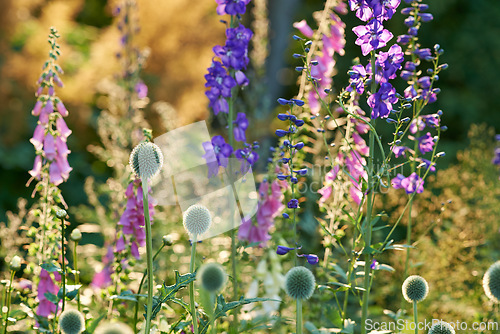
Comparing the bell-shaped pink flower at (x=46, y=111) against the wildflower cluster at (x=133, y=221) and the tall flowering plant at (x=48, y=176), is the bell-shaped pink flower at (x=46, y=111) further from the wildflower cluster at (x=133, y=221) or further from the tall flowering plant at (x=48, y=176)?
the wildflower cluster at (x=133, y=221)

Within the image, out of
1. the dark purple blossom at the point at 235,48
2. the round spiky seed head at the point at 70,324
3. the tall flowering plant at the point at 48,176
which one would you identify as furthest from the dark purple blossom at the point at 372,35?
the round spiky seed head at the point at 70,324

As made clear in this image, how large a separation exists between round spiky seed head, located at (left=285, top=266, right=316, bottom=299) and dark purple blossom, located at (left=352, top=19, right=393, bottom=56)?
0.67m

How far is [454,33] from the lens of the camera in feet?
22.5

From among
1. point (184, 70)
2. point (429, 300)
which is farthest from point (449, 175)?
point (184, 70)

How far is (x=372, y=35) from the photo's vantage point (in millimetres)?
1575

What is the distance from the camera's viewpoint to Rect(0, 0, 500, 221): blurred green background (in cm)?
486

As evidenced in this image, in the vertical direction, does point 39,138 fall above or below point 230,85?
below

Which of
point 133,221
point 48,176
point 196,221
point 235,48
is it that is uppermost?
point 235,48

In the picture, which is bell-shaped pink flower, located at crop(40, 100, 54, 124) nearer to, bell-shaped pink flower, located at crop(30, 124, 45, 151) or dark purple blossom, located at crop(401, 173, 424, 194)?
bell-shaped pink flower, located at crop(30, 124, 45, 151)

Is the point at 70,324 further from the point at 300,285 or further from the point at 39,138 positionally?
the point at 39,138

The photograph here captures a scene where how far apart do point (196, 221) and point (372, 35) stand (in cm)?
73

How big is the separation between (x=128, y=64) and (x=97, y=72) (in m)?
2.17

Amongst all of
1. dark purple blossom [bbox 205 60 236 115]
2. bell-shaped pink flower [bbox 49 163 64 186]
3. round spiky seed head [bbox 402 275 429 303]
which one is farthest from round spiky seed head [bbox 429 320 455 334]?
bell-shaped pink flower [bbox 49 163 64 186]

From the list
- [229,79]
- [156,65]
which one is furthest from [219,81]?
[156,65]
